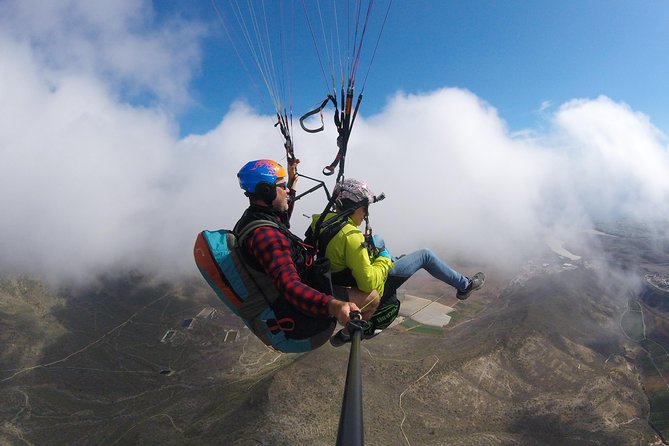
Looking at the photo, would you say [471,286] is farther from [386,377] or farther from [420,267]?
[386,377]

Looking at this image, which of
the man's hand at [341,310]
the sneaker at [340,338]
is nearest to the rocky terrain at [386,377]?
the sneaker at [340,338]

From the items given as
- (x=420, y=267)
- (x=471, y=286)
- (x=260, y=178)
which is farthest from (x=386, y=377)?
(x=260, y=178)

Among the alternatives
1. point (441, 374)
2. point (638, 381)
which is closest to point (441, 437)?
point (441, 374)

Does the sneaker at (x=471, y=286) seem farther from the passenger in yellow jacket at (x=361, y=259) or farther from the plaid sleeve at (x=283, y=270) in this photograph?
the plaid sleeve at (x=283, y=270)

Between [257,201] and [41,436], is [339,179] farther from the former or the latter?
[41,436]

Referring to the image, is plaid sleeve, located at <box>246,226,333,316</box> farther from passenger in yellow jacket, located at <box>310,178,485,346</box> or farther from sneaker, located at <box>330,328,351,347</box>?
sneaker, located at <box>330,328,351,347</box>

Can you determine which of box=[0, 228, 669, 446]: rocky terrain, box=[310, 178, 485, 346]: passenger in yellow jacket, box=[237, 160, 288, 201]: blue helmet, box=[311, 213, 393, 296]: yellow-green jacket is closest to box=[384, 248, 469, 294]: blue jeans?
box=[310, 178, 485, 346]: passenger in yellow jacket
